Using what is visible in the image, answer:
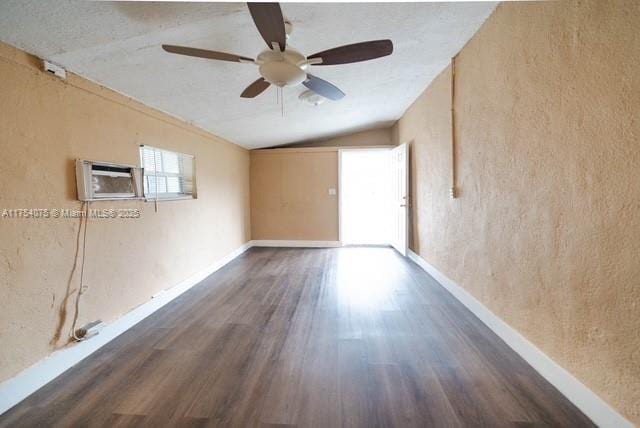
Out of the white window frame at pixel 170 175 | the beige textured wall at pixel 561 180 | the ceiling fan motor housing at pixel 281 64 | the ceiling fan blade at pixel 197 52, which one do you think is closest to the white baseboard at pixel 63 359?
the white window frame at pixel 170 175

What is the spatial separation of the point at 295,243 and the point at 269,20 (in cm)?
445

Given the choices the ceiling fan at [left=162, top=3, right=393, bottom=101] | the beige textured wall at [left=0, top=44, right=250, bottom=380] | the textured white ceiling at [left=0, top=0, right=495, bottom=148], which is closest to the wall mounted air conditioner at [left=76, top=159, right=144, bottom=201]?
the beige textured wall at [left=0, top=44, right=250, bottom=380]

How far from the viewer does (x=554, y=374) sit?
4.81 ft

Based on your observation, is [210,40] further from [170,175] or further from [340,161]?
[340,161]

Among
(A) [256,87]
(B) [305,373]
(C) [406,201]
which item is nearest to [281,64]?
(A) [256,87]

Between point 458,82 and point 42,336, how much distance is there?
372 cm

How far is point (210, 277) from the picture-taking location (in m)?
3.50

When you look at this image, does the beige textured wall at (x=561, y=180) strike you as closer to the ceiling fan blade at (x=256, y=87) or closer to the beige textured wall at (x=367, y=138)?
the ceiling fan blade at (x=256, y=87)

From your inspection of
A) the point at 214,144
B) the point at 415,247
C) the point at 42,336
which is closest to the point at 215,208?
the point at 214,144

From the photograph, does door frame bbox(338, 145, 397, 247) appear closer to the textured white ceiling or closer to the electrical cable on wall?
the textured white ceiling

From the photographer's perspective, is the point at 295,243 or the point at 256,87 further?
the point at 295,243

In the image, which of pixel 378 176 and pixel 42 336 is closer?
pixel 42 336

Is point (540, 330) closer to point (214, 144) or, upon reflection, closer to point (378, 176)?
point (214, 144)

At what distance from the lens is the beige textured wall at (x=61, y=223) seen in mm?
1453
